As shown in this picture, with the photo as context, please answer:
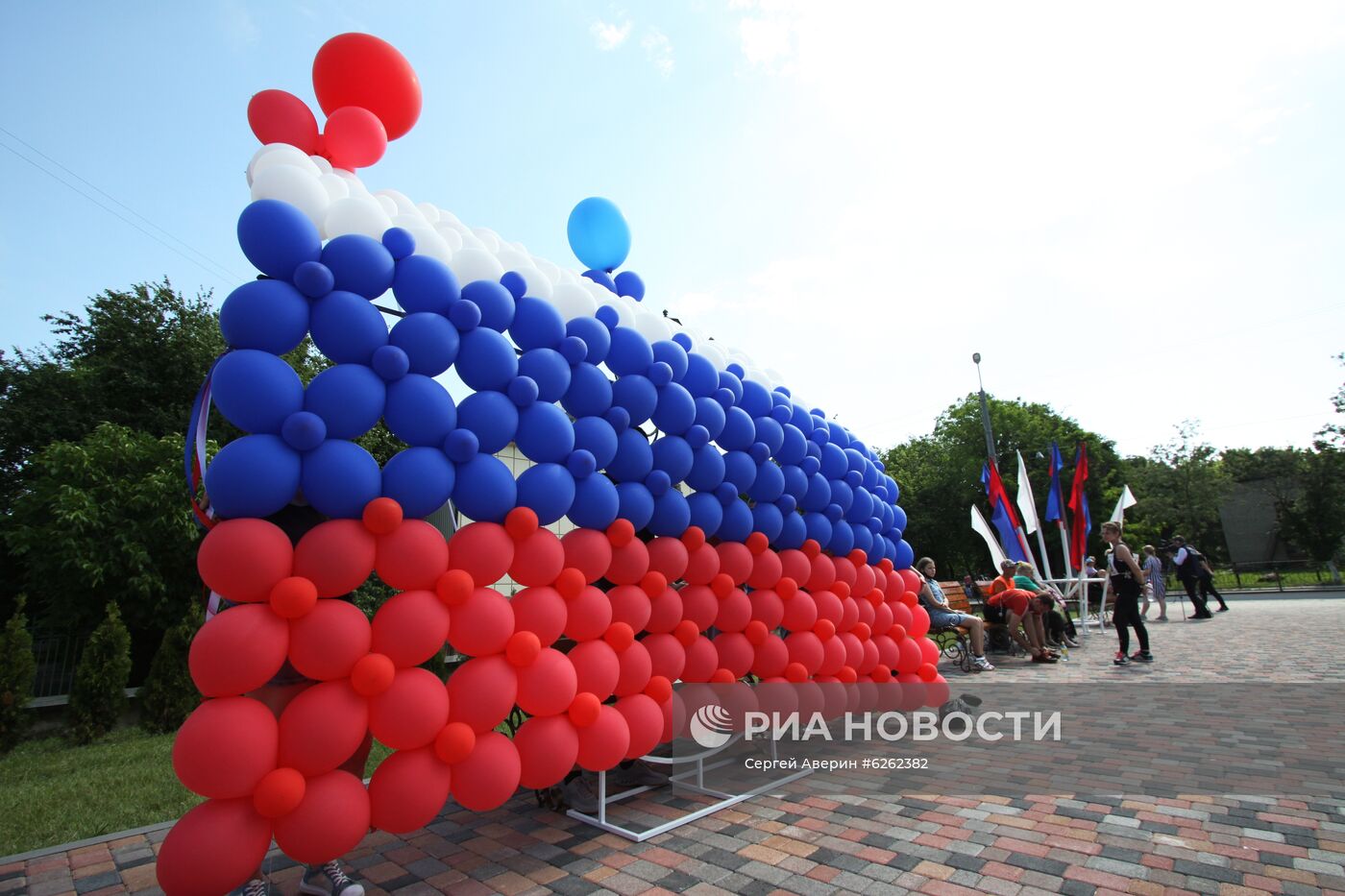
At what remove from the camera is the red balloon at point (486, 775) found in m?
2.87

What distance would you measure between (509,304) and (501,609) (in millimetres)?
1585

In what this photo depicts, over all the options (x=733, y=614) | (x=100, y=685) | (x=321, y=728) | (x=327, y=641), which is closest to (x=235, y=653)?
(x=327, y=641)

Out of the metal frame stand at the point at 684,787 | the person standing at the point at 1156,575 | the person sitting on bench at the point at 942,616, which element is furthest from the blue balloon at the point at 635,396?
the person standing at the point at 1156,575

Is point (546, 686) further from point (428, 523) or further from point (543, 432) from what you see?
point (543, 432)

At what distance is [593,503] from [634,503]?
323mm

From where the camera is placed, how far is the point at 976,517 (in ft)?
41.9

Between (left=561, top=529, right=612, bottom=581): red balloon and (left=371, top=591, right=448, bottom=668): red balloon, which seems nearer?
(left=371, top=591, right=448, bottom=668): red balloon

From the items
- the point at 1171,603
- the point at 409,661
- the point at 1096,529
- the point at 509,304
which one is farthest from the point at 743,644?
the point at 1096,529

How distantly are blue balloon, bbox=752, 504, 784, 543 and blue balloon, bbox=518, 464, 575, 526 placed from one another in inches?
67.6

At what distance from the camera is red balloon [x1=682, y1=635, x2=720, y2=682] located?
13.0ft

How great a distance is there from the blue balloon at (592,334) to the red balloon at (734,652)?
204 cm

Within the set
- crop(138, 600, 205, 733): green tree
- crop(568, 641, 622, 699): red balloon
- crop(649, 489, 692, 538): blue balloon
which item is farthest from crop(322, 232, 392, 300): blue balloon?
crop(138, 600, 205, 733): green tree

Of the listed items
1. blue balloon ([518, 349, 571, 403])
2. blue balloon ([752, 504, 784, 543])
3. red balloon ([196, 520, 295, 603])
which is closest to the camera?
red balloon ([196, 520, 295, 603])

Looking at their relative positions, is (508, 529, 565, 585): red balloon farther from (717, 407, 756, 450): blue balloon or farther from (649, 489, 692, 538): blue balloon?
(717, 407, 756, 450): blue balloon
